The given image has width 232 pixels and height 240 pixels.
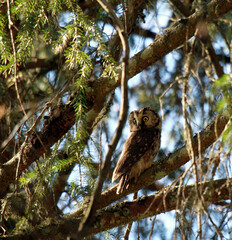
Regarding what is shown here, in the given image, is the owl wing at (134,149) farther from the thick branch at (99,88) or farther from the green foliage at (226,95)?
the green foliage at (226,95)

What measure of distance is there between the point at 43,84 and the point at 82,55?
177 centimetres

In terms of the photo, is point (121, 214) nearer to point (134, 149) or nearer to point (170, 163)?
point (170, 163)

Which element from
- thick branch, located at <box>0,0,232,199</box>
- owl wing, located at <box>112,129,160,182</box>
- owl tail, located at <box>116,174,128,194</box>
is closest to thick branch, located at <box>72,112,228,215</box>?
owl tail, located at <box>116,174,128,194</box>

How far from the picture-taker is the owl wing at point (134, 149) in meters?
2.85

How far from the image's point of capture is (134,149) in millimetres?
3076

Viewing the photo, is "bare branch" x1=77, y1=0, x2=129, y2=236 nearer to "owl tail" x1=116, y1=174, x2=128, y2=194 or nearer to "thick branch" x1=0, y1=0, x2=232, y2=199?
"thick branch" x1=0, y1=0, x2=232, y2=199

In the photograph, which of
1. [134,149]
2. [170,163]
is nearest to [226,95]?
[170,163]

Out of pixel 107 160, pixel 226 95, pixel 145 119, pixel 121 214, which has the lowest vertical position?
pixel 107 160

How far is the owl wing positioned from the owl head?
0.06m

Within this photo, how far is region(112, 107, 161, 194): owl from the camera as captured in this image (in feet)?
9.00

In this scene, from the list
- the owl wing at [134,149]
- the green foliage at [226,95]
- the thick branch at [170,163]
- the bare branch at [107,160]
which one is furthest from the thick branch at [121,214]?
the bare branch at [107,160]

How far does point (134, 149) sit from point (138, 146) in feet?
0.18

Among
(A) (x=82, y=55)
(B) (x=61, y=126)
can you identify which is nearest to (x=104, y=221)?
(B) (x=61, y=126)

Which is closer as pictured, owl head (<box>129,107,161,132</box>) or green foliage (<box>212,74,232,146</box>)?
green foliage (<box>212,74,232,146</box>)
